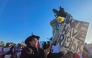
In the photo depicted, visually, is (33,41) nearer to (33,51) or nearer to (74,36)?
(33,51)

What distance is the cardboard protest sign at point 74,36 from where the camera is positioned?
4.36 meters

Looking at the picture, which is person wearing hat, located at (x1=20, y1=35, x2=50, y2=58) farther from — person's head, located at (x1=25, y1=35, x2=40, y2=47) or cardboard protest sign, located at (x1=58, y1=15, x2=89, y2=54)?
cardboard protest sign, located at (x1=58, y1=15, x2=89, y2=54)

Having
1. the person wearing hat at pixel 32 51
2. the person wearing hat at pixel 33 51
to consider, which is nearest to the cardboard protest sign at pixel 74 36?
the person wearing hat at pixel 33 51

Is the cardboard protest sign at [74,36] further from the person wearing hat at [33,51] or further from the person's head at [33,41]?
the person's head at [33,41]

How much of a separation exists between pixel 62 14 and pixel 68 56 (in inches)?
760

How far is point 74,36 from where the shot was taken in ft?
14.5

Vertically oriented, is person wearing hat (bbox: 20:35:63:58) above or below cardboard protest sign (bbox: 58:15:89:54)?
below

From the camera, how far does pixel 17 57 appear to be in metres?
7.65

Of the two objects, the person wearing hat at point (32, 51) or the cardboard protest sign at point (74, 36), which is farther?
the cardboard protest sign at point (74, 36)

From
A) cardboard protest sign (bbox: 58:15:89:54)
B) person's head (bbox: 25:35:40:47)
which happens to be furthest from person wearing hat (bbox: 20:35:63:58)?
cardboard protest sign (bbox: 58:15:89:54)

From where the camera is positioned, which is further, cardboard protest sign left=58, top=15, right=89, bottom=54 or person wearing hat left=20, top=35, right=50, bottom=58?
cardboard protest sign left=58, top=15, right=89, bottom=54

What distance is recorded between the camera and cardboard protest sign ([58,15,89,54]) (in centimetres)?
436

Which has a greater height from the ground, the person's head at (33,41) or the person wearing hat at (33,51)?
the person's head at (33,41)

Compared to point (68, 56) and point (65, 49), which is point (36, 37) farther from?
point (68, 56)
